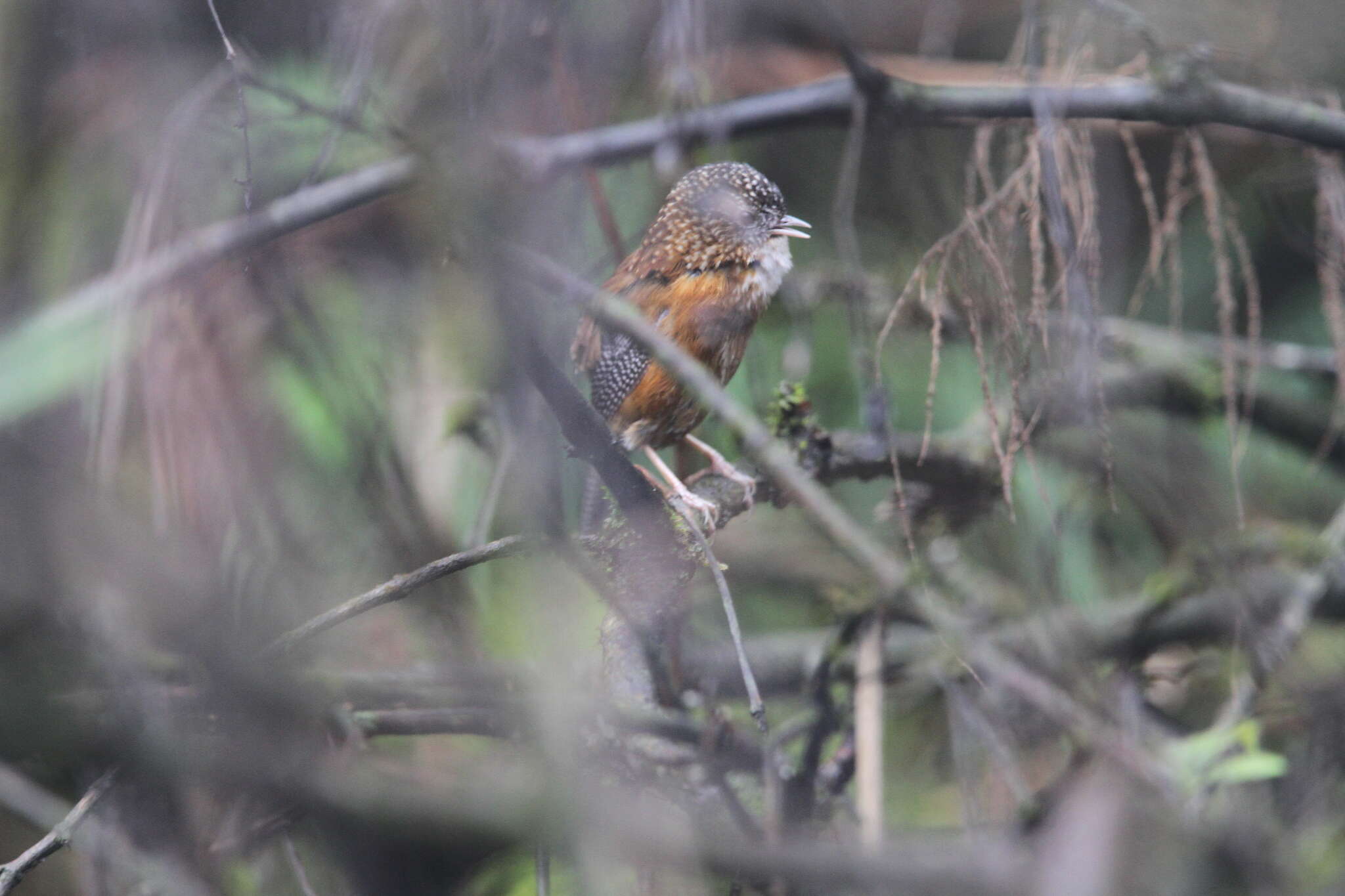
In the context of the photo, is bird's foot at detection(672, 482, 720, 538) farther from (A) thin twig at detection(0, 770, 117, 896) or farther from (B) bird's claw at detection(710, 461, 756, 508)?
(A) thin twig at detection(0, 770, 117, 896)

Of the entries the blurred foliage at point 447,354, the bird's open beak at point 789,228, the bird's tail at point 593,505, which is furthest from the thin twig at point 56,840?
the bird's open beak at point 789,228

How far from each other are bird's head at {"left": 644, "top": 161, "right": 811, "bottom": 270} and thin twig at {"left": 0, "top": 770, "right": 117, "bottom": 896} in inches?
52.0

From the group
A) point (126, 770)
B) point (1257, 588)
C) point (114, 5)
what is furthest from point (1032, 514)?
point (114, 5)

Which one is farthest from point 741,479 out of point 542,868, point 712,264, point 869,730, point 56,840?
point 56,840

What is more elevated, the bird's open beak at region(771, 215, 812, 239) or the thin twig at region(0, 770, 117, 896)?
the bird's open beak at region(771, 215, 812, 239)

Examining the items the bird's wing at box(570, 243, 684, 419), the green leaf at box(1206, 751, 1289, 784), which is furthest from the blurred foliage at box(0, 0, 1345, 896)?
the bird's wing at box(570, 243, 684, 419)

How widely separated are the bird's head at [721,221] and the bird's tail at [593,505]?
43 cm

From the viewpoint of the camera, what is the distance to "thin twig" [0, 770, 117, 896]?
176cm

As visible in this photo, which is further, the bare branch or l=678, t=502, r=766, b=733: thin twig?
the bare branch

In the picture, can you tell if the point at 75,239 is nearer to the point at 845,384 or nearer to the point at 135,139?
the point at 135,139

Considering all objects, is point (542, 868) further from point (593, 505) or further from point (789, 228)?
point (789, 228)

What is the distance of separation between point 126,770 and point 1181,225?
4379 mm

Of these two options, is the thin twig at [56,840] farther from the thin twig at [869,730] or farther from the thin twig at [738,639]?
the thin twig at [869,730]

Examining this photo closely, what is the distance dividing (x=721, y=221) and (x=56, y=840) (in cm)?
155
